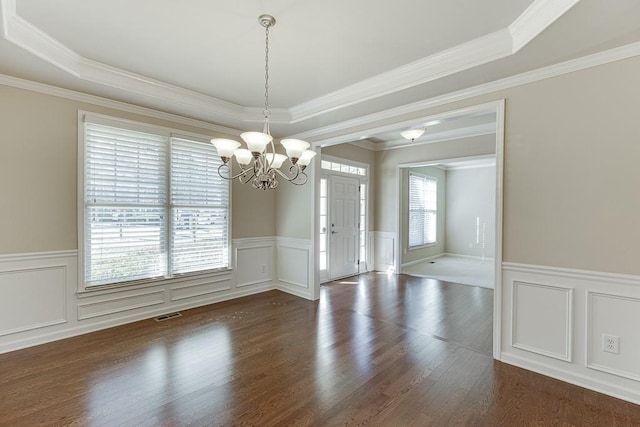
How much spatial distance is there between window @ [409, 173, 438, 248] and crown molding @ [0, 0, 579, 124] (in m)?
4.23

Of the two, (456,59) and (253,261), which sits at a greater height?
(456,59)

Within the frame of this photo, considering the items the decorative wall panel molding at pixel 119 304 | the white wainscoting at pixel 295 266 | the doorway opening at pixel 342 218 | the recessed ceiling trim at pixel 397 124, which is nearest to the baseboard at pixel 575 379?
the recessed ceiling trim at pixel 397 124

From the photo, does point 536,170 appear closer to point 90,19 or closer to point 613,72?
point 613,72

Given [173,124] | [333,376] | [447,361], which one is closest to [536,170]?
[447,361]

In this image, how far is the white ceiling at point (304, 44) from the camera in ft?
6.77

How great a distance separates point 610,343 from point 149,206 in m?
4.76

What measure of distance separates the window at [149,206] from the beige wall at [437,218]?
154 inches

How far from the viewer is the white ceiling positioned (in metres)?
2.06

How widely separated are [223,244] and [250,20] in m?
3.16

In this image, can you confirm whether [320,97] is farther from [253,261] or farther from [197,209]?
[253,261]

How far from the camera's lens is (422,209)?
7.87m

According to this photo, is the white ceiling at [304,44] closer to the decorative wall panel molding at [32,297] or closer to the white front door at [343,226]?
the decorative wall panel molding at [32,297]

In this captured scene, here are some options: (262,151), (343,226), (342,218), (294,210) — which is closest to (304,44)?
(262,151)

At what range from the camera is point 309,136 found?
4719mm
